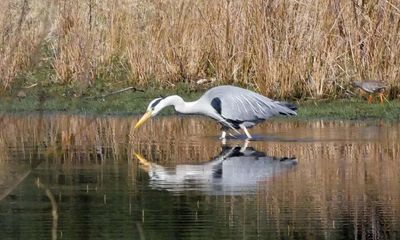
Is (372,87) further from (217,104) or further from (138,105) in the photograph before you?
(138,105)

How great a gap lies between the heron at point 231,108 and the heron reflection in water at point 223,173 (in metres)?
1.32

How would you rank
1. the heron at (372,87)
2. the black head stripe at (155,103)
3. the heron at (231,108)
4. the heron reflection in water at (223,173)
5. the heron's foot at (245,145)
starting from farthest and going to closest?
the heron at (372,87)
the black head stripe at (155,103)
the heron at (231,108)
the heron's foot at (245,145)
the heron reflection in water at (223,173)

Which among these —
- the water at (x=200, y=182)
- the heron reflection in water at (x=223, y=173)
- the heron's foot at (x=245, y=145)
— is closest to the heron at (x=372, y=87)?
the water at (x=200, y=182)

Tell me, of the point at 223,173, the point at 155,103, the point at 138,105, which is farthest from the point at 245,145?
the point at 138,105

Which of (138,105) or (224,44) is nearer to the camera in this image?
(138,105)

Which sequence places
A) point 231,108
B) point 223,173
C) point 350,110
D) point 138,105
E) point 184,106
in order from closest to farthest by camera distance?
1. point 223,173
2. point 231,108
3. point 184,106
4. point 350,110
5. point 138,105

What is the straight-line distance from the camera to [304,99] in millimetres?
16141

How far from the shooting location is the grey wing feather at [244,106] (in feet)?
42.8

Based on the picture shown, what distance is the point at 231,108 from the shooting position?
1301 centimetres

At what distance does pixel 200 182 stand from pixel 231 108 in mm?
3391

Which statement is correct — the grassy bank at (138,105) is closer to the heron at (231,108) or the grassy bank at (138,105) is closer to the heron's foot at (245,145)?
the heron at (231,108)

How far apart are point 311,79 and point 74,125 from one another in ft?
11.9

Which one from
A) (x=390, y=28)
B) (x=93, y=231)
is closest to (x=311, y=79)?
(x=390, y=28)

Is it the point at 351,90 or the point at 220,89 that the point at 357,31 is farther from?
the point at 220,89
